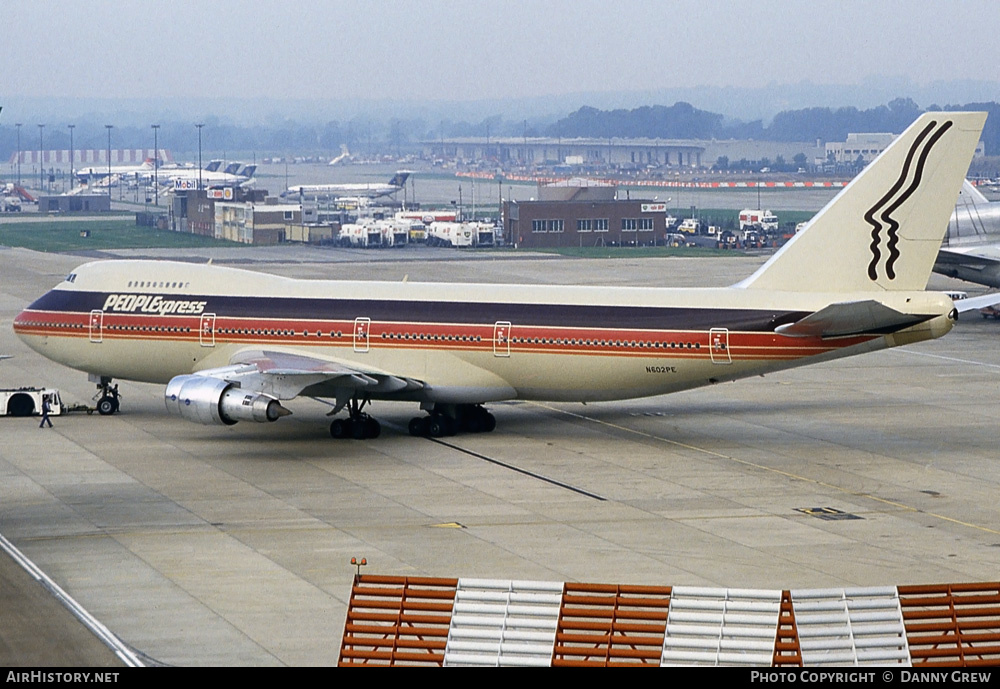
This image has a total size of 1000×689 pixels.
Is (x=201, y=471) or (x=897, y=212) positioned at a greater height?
(x=897, y=212)

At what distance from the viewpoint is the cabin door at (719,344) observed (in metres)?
47.0

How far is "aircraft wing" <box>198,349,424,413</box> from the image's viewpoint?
46500mm

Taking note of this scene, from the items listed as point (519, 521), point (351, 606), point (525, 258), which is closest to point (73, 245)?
point (525, 258)

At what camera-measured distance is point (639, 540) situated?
118 ft

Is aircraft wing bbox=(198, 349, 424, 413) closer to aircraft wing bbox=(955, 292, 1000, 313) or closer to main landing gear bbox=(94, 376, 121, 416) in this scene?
main landing gear bbox=(94, 376, 121, 416)

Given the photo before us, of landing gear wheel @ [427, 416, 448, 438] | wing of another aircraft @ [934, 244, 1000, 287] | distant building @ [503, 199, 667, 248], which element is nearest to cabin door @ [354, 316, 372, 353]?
landing gear wheel @ [427, 416, 448, 438]

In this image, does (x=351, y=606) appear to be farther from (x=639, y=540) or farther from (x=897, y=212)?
(x=897, y=212)

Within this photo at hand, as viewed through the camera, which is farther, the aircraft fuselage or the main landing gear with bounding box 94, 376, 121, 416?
the main landing gear with bounding box 94, 376, 121, 416

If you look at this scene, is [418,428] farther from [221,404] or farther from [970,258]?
[970,258]

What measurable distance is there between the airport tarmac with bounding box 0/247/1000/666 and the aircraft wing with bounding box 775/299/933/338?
12.9 feet

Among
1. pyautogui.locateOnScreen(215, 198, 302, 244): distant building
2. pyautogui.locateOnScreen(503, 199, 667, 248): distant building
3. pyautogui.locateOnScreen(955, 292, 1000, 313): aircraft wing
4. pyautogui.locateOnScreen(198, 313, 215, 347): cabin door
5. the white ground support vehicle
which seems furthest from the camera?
pyautogui.locateOnScreen(215, 198, 302, 244): distant building

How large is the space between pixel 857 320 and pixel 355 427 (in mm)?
16068

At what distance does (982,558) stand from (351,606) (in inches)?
646

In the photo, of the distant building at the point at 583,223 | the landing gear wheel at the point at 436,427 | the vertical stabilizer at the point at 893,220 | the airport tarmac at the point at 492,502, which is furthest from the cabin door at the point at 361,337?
the distant building at the point at 583,223
